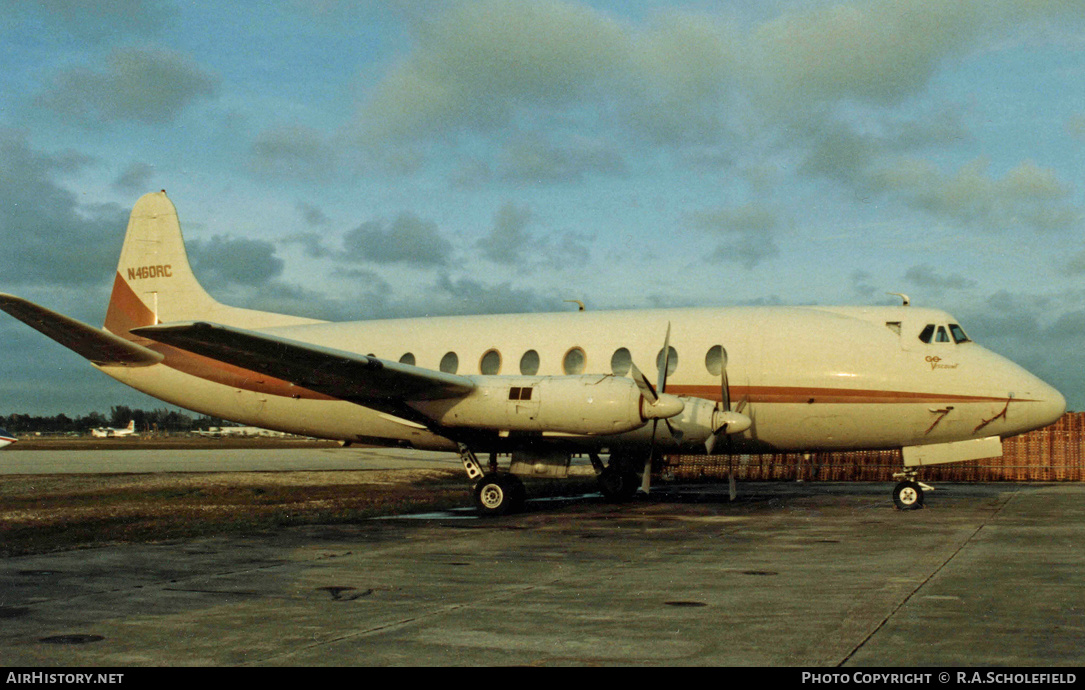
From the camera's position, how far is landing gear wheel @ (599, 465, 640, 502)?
22.5 meters

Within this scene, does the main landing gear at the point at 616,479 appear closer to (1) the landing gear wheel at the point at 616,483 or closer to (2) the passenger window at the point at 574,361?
(1) the landing gear wheel at the point at 616,483

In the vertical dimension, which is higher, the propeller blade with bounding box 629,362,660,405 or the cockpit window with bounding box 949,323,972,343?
the cockpit window with bounding box 949,323,972,343

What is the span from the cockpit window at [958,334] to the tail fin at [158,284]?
16.0 metres

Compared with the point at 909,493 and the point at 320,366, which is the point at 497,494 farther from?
the point at 909,493

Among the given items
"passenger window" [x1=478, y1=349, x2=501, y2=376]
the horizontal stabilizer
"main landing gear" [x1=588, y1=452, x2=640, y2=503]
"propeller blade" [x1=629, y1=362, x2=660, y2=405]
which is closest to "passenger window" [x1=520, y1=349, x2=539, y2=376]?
"passenger window" [x1=478, y1=349, x2=501, y2=376]

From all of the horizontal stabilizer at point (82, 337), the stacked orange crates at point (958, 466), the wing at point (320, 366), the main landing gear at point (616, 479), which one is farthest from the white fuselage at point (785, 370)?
the stacked orange crates at point (958, 466)

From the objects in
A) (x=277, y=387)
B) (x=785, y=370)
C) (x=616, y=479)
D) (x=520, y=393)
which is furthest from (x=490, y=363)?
(x=785, y=370)

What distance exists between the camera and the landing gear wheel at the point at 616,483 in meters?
22.5

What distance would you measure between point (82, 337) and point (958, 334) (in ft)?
63.6

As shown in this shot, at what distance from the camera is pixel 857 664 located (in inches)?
246

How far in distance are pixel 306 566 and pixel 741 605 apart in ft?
18.3

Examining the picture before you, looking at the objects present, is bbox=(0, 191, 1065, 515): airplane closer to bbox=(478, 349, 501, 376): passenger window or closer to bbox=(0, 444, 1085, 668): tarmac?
bbox=(478, 349, 501, 376): passenger window

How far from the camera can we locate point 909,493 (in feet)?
62.3

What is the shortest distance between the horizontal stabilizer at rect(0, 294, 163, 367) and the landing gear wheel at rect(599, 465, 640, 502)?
11.8 m
